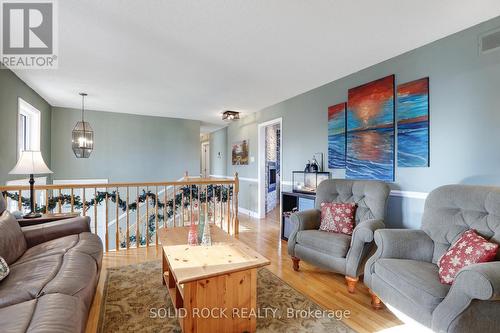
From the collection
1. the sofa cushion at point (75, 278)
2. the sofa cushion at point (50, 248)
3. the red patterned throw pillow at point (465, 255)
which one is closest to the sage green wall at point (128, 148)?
the sofa cushion at point (50, 248)

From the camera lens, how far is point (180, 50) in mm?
2666

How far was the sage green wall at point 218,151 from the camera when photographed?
7.36 m

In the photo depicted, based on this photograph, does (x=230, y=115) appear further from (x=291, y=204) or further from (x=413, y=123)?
(x=413, y=123)

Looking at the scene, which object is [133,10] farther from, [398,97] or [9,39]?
[398,97]

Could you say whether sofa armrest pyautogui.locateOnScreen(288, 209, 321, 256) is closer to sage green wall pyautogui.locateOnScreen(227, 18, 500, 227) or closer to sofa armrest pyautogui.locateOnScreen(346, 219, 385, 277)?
sofa armrest pyautogui.locateOnScreen(346, 219, 385, 277)

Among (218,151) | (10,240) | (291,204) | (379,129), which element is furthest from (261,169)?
(10,240)

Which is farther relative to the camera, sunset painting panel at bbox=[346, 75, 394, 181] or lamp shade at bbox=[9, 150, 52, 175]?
sunset painting panel at bbox=[346, 75, 394, 181]

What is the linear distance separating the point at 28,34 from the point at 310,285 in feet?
11.7

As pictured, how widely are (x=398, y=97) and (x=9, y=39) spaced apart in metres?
4.03

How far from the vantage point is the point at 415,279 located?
5.25 feet

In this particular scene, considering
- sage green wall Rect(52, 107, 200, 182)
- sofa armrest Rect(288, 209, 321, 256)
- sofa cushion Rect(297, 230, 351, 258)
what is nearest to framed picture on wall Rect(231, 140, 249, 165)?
sage green wall Rect(52, 107, 200, 182)

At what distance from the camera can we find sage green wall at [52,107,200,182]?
217 inches

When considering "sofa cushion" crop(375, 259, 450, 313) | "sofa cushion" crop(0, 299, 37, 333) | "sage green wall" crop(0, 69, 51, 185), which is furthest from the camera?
"sage green wall" crop(0, 69, 51, 185)

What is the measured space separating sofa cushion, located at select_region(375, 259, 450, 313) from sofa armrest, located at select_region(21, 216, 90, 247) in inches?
103
